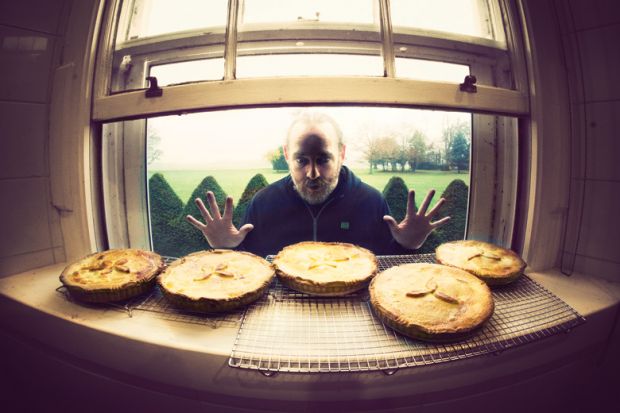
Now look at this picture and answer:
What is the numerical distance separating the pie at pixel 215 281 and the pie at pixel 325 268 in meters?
0.12

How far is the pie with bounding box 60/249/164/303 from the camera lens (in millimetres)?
1126

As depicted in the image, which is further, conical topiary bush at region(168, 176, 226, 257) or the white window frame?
conical topiary bush at region(168, 176, 226, 257)

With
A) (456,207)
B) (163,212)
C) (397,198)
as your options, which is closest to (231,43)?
(163,212)

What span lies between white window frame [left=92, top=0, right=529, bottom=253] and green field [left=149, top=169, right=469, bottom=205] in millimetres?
300

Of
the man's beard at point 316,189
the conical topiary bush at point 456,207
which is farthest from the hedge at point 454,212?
the man's beard at point 316,189

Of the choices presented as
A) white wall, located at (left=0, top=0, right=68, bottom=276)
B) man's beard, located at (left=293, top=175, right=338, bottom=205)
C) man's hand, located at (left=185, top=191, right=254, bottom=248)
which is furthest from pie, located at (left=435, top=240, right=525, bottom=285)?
white wall, located at (left=0, top=0, right=68, bottom=276)

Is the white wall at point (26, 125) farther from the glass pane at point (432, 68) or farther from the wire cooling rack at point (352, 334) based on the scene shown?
the glass pane at point (432, 68)

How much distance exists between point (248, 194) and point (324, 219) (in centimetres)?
91

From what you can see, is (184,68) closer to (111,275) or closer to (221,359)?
(111,275)

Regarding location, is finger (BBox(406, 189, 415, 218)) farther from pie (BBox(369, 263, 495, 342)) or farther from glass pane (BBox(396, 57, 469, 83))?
glass pane (BBox(396, 57, 469, 83))

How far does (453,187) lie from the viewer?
2125 mm

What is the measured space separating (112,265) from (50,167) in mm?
787

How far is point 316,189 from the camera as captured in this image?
6.83 feet

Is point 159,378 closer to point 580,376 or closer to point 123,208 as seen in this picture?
point 123,208
